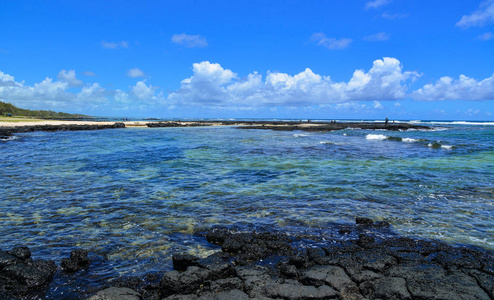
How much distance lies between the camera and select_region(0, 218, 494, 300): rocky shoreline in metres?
5.37

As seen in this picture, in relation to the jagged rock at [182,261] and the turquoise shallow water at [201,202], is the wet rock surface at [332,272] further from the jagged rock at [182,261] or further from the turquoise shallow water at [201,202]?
the turquoise shallow water at [201,202]

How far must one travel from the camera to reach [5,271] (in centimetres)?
600

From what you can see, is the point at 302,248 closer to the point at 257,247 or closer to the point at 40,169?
the point at 257,247

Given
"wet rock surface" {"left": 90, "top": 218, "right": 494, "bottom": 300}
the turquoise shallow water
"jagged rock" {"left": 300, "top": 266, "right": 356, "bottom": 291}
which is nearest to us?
"wet rock surface" {"left": 90, "top": 218, "right": 494, "bottom": 300}

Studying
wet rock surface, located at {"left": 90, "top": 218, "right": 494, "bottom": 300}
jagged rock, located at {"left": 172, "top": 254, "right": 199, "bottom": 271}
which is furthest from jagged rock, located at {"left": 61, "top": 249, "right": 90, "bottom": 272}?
jagged rock, located at {"left": 172, "top": 254, "right": 199, "bottom": 271}

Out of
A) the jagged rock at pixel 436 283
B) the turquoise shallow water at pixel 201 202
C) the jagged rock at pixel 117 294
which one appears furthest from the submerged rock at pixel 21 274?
the jagged rock at pixel 436 283

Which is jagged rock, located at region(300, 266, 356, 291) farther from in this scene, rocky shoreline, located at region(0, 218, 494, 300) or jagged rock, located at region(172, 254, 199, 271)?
jagged rock, located at region(172, 254, 199, 271)

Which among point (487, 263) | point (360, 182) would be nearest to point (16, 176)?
point (360, 182)

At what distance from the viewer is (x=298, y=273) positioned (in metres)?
6.11

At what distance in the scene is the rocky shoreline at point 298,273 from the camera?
5371 millimetres

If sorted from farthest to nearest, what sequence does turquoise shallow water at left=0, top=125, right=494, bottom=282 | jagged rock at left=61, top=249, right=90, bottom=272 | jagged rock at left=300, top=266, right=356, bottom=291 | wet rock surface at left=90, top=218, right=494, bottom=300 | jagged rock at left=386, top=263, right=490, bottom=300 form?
turquoise shallow water at left=0, top=125, right=494, bottom=282, jagged rock at left=61, top=249, right=90, bottom=272, jagged rock at left=300, top=266, right=356, bottom=291, wet rock surface at left=90, top=218, right=494, bottom=300, jagged rock at left=386, top=263, right=490, bottom=300

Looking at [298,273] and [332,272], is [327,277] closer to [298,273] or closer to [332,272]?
[332,272]

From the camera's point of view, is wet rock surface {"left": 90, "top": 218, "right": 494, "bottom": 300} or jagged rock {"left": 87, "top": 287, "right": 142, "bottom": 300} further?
wet rock surface {"left": 90, "top": 218, "right": 494, "bottom": 300}

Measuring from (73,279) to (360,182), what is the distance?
44.6 ft
